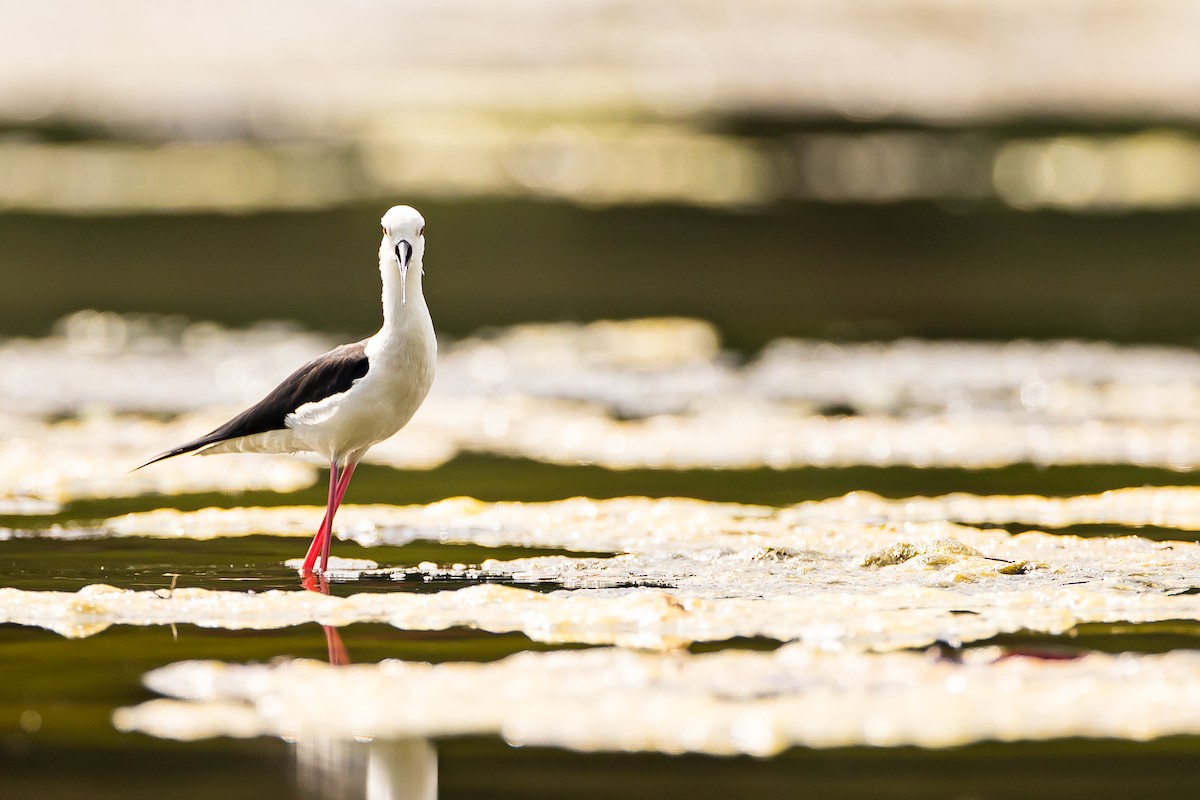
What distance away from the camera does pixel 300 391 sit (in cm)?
796

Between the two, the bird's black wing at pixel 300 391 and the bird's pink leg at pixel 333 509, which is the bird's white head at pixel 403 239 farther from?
the bird's pink leg at pixel 333 509

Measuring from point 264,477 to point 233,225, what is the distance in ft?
64.9

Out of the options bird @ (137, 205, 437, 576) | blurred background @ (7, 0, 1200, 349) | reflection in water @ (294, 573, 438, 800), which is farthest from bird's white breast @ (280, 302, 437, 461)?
blurred background @ (7, 0, 1200, 349)

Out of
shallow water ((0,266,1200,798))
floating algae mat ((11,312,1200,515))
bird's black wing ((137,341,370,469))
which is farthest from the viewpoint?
floating algae mat ((11,312,1200,515))

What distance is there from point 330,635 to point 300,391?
4.93ft

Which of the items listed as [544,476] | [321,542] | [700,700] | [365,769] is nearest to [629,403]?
[544,476]

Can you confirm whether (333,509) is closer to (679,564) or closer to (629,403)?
(679,564)

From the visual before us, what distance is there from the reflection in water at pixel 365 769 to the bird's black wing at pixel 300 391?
8.15ft

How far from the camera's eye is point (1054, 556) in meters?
8.05

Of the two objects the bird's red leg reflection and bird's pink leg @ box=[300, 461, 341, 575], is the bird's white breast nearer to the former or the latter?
bird's pink leg @ box=[300, 461, 341, 575]

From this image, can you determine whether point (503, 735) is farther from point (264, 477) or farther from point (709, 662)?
point (264, 477)

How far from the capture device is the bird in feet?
25.2

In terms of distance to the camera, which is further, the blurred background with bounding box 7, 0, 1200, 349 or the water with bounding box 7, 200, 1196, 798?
the blurred background with bounding box 7, 0, 1200, 349

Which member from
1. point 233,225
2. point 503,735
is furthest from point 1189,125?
point 503,735
